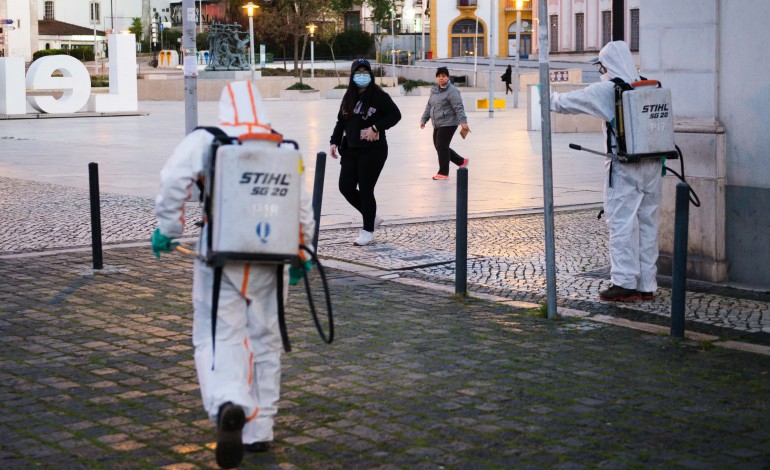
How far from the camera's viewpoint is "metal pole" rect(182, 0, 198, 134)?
49.9 feet

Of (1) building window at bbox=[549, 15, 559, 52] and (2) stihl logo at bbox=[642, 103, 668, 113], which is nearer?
(2) stihl logo at bbox=[642, 103, 668, 113]

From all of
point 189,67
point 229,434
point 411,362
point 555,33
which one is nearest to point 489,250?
point 411,362

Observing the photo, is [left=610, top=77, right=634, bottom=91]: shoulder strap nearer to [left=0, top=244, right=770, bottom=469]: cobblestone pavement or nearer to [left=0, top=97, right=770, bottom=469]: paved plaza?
[left=0, top=97, right=770, bottom=469]: paved plaza

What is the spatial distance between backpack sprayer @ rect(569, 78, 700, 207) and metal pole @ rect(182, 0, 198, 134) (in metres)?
7.76

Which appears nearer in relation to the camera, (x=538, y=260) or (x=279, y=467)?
(x=279, y=467)

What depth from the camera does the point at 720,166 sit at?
30.7 feet

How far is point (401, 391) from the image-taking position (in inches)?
245

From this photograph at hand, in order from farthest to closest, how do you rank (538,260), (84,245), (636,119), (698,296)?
(84,245) → (538,260) → (698,296) → (636,119)

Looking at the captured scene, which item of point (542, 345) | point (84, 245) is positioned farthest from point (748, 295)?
point (84, 245)

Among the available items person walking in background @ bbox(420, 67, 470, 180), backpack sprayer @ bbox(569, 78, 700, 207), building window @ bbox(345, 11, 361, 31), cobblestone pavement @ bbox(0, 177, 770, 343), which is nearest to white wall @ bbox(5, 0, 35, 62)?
building window @ bbox(345, 11, 361, 31)

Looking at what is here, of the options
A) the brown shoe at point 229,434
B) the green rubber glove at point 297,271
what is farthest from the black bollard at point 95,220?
the brown shoe at point 229,434

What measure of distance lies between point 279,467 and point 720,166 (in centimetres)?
547

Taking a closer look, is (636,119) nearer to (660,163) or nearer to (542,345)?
(660,163)

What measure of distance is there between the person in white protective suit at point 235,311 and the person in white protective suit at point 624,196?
3.77m
